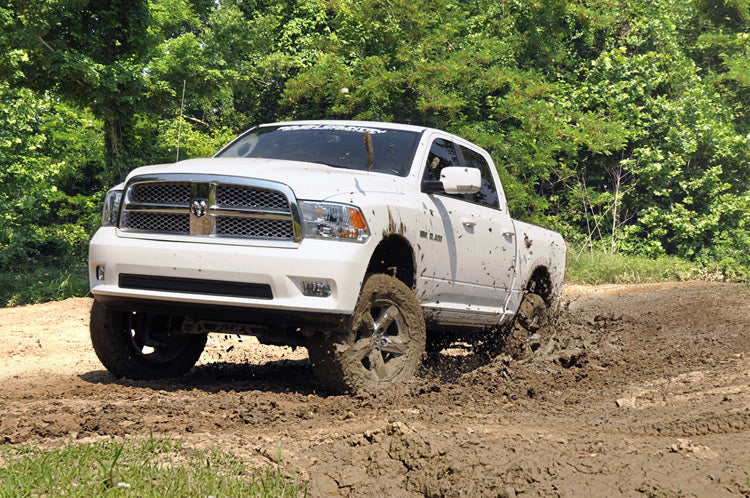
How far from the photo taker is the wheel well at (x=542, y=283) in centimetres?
970

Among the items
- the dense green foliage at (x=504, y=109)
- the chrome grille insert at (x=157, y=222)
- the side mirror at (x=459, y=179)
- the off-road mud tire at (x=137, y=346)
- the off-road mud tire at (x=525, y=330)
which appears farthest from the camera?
the dense green foliage at (x=504, y=109)

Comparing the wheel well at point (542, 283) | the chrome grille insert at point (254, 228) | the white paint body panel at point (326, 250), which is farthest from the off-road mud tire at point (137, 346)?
the wheel well at point (542, 283)

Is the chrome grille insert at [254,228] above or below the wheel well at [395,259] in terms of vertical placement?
above

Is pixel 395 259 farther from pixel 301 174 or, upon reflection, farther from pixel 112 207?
pixel 112 207

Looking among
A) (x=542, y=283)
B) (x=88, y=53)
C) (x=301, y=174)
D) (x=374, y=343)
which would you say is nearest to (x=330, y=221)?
(x=301, y=174)

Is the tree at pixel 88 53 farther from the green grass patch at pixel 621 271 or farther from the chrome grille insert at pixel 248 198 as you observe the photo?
the green grass patch at pixel 621 271

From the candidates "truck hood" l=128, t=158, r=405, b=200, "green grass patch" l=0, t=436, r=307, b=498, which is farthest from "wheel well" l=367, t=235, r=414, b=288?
"green grass patch" l=0, t=436, r=307, b=498

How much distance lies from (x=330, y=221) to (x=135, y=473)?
92.8 inches

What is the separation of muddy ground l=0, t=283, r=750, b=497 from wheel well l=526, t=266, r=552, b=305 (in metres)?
0.69

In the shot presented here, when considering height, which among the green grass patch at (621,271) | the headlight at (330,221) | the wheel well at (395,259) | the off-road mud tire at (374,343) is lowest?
the green grass patch at (621,271)

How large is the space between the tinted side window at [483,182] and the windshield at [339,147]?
3.35ft

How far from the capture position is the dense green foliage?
26000mm

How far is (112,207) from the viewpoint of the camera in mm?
6391

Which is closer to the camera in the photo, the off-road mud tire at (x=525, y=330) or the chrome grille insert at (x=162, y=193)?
the chrome grille insert at (x=162, y=193)
